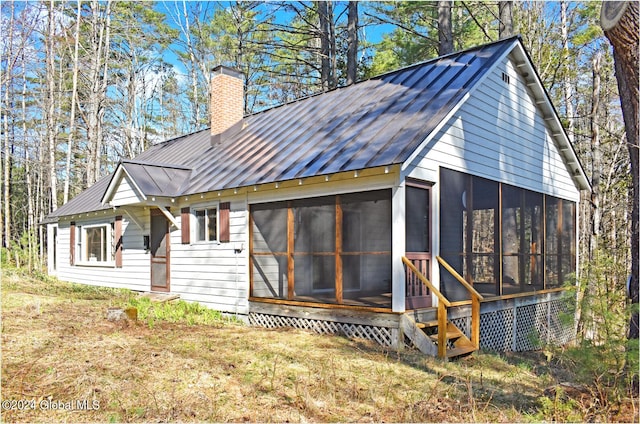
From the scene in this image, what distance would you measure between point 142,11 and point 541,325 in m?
24.1

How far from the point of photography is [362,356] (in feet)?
23.1

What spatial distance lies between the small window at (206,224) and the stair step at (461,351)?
5799mm

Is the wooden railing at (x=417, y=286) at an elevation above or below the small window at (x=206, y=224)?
below

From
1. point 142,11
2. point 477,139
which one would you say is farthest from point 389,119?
point 142,11

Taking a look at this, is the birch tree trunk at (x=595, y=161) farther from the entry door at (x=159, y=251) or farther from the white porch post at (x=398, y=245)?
the entry door at (x=159, y=251)

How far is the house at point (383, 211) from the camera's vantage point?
318 inches

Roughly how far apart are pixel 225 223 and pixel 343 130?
326 cm

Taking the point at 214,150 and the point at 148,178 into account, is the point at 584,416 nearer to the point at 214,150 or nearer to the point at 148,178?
the point at 148,178

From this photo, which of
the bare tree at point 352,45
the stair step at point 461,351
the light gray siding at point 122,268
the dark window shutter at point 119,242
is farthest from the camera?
the bare tree at point 352,45

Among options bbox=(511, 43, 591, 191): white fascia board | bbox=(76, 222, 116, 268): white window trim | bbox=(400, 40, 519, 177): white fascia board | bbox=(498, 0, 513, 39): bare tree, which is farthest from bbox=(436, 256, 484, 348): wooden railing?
bbox=(76, 222, 116, 268): white window trim

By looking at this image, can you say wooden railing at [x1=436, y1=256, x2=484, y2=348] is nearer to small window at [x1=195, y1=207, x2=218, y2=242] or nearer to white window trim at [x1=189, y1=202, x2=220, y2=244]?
white window trim at [x1=189, y1=202, x2=220, y2=244]

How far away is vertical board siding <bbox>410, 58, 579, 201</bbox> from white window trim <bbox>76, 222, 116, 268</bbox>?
411 inches

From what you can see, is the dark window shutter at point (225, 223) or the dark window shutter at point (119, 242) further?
the dark window shutter at point (119, 242)

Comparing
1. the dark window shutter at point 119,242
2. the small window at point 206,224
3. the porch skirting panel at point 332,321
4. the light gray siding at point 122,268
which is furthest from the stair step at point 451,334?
the dark window shutter at point 119,242
